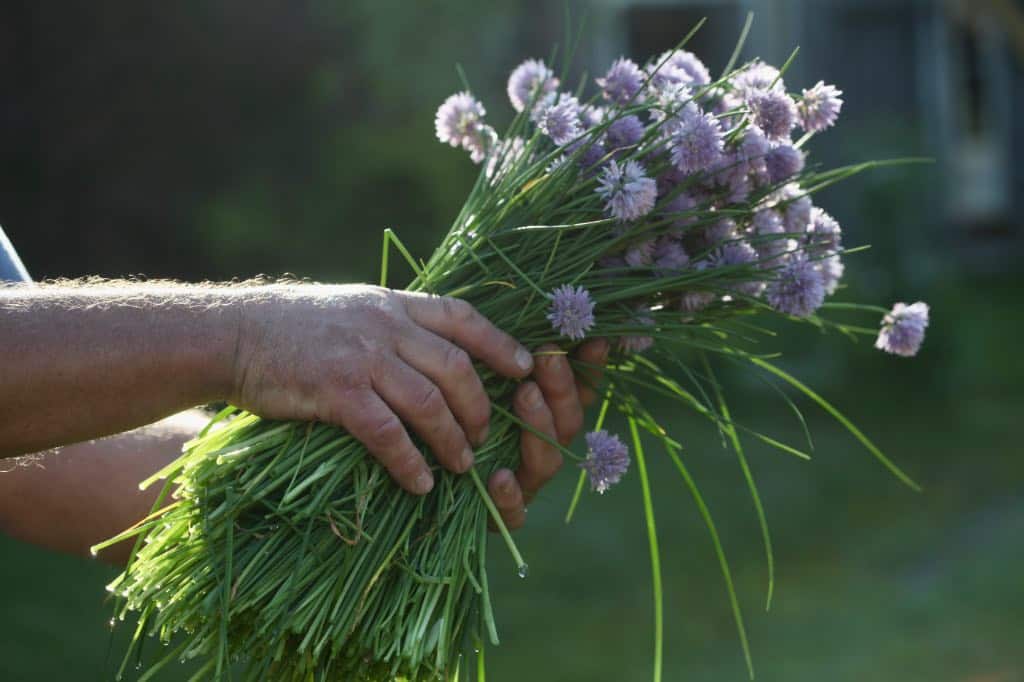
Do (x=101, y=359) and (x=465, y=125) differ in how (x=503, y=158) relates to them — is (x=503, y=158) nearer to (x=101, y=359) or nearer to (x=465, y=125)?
(x=465, y=125)

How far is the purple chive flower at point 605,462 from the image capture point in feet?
5.83

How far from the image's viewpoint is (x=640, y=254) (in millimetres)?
1848

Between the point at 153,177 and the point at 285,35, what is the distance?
1277 mm

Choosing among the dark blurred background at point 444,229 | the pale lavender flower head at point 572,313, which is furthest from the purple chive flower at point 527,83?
the dark blurred background at point 444,229

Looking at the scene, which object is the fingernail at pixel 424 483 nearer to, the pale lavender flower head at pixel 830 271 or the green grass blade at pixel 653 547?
the green grass blade at pixel 653 547

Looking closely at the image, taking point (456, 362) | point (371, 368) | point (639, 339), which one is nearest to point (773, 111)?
point (639, 339)

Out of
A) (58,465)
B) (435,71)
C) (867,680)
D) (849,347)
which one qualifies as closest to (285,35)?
(435,71)

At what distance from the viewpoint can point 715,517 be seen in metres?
6.40

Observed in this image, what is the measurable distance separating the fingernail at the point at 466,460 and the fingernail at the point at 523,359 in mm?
151

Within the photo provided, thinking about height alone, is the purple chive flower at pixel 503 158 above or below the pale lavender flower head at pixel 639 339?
above

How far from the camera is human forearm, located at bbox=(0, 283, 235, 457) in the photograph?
1.51m

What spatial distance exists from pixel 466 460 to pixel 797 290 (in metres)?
0.57

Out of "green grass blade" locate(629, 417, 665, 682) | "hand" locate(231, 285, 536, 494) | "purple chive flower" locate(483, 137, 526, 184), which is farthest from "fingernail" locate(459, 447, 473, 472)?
"purple chive flower" locate(483, 137, 526, 184)

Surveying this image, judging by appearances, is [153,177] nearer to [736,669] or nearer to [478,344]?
[736,669]
